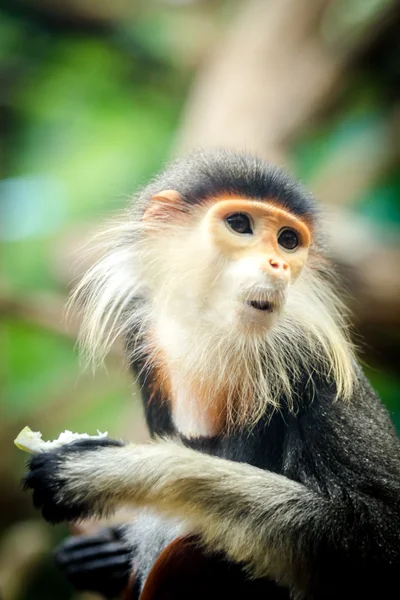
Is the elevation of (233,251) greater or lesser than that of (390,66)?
lesser

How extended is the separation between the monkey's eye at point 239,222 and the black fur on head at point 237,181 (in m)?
0.05

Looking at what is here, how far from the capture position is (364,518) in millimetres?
1833

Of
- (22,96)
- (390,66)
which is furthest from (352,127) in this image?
(22,96)

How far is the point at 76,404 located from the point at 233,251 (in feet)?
9.68

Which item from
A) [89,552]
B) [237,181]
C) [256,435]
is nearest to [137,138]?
[89,552]

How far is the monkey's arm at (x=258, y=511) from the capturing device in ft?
5.99

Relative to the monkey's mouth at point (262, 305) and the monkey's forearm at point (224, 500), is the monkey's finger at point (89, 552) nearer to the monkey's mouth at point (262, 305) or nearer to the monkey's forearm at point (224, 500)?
the monkey's forearm at point (224, 500)

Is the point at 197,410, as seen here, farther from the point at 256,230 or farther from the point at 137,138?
the point at 137,138

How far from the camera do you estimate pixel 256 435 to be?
1.89 metres

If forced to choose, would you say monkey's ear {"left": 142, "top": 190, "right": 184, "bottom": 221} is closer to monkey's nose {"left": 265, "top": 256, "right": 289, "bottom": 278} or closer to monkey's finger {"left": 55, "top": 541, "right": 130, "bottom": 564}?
monkey's nose {"left": 265, "top": 256, "right": 289, "bottom": 278}

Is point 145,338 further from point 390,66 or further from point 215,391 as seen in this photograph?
point 390,66

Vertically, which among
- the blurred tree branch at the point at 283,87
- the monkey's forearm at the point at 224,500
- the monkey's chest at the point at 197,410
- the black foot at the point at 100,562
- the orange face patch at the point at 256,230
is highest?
the blurred tree branch at the point at 283,87

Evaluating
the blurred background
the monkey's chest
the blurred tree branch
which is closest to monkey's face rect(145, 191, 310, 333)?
the monkey's chest

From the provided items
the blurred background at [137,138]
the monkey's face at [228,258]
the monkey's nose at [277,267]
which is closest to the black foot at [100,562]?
the blurred background at [137,138]
